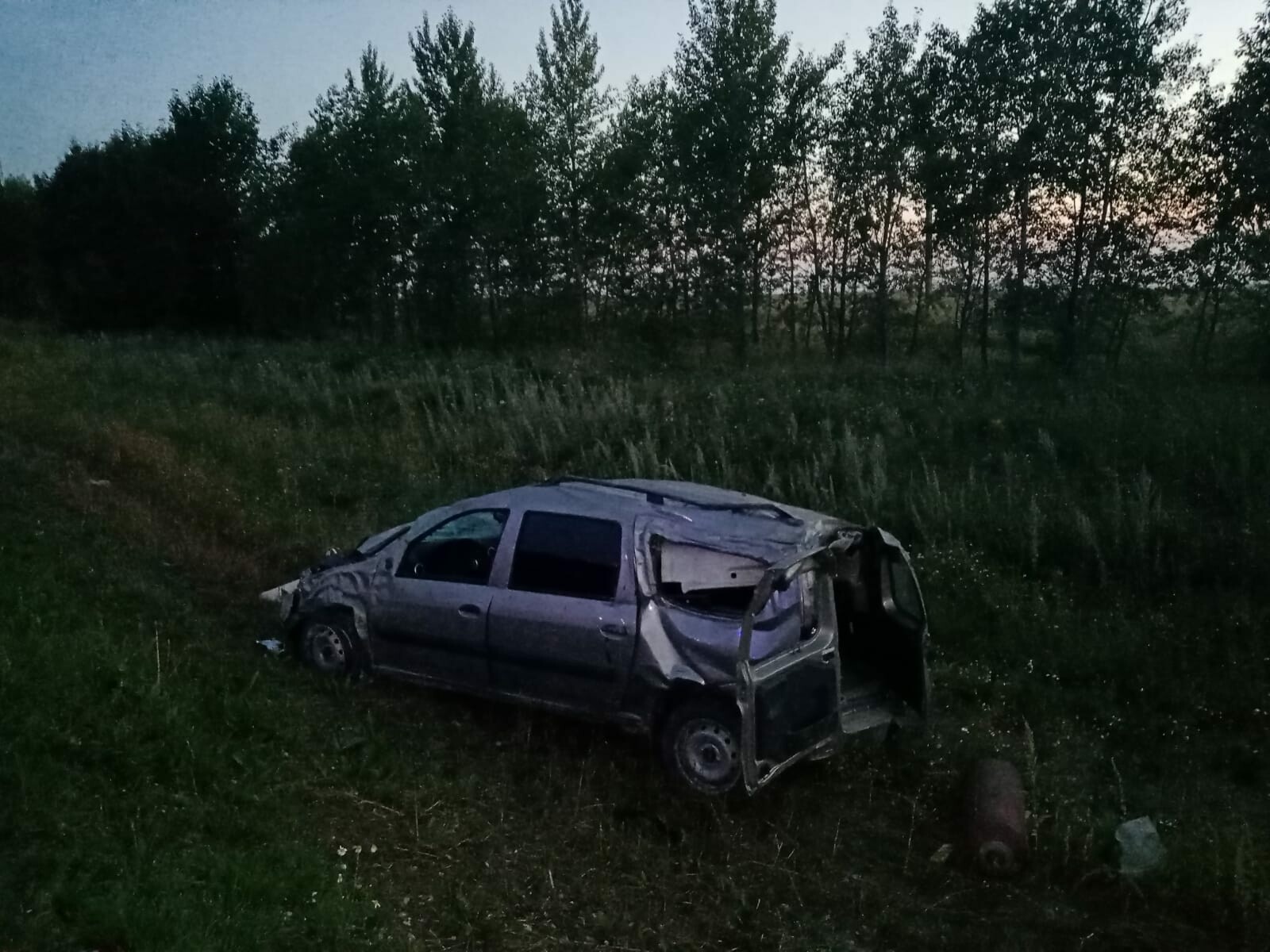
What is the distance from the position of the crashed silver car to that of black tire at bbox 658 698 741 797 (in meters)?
0.01

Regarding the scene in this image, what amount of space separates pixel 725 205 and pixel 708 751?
26985 mm

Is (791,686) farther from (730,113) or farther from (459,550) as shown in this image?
(730,113)

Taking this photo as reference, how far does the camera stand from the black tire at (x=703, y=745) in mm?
6266

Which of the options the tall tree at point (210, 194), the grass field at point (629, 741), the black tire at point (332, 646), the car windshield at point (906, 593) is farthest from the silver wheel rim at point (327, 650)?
the tall tree at point (210, 194)

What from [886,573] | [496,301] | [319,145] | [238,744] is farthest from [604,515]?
[319,145]

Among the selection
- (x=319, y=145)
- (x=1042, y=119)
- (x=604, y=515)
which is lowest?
(x=604, y=515)

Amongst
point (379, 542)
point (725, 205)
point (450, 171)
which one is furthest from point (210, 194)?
point (379, 542)

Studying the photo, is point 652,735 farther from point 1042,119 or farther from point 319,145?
point 319,145

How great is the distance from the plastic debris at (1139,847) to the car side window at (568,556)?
331 cm

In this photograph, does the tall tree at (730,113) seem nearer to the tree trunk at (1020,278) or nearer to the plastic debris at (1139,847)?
the tree trunk at (1020,278)

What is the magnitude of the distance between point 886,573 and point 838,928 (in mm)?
2521

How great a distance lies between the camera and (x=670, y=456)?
14.2 metres

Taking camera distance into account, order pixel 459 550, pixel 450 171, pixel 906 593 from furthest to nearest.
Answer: pixel 450 171
pixel 459 550
pixel 906 593

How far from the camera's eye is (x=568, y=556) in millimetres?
6902
